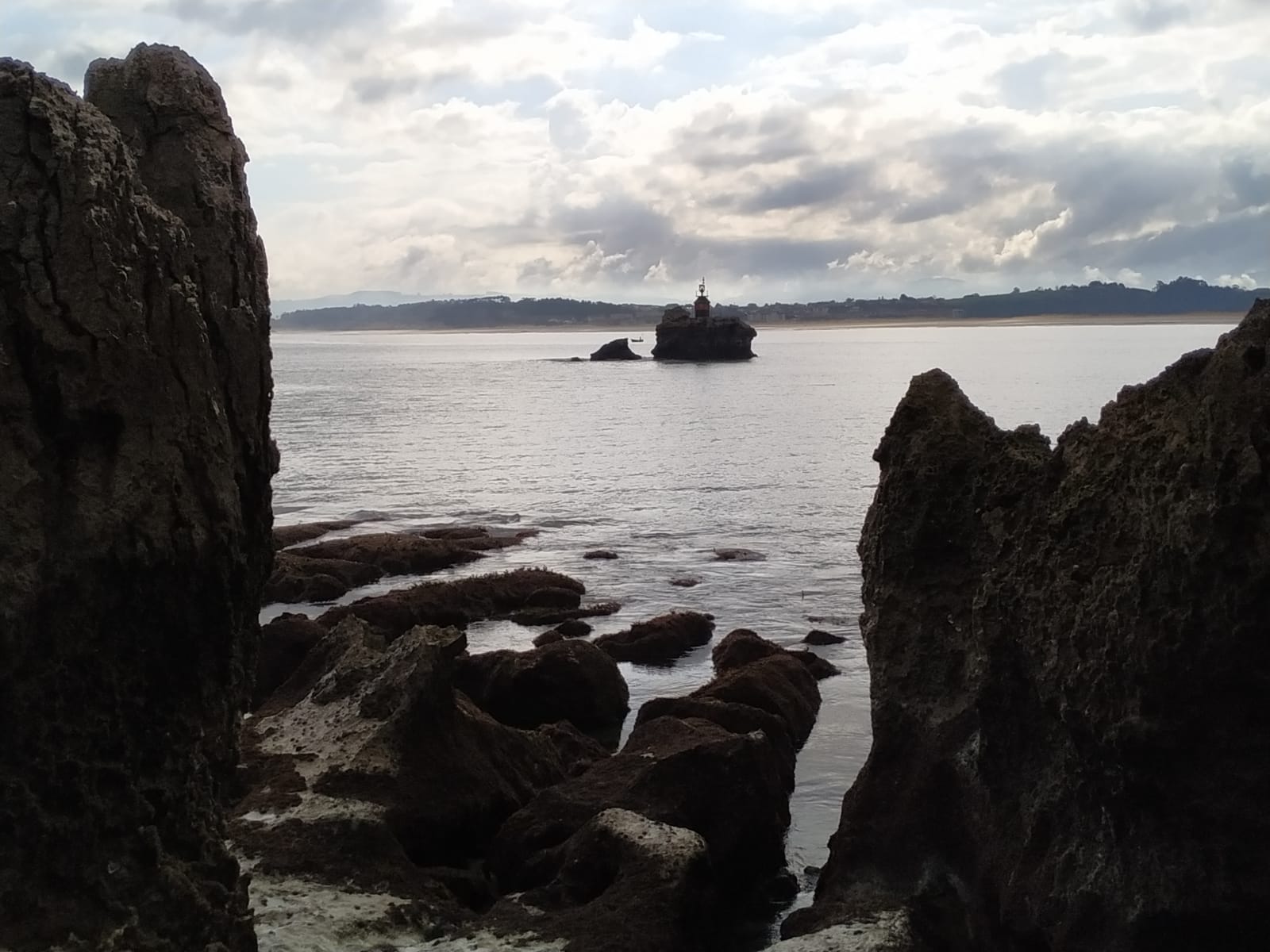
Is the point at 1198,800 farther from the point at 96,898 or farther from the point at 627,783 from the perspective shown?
the point at 96,898

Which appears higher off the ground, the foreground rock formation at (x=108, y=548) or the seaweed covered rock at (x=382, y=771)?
the foreground rock formation at (x=108, y=548)

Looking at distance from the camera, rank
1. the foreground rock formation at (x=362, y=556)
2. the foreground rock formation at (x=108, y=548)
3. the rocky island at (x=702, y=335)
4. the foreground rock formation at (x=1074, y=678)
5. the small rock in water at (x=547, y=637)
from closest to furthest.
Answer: the foreground rock formation at (x=108, y=548), the foreground rock formation at (x=1074, y=678), the small rock in water at (x=547, y=637), the foreground rock formation at (x=362, y=556), the rocky island at (x=702, y=335)

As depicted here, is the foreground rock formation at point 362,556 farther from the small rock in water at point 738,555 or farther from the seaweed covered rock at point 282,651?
the seaweed covered rock at point 282,651

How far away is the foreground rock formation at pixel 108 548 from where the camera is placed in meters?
6.66

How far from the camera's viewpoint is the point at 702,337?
156 m

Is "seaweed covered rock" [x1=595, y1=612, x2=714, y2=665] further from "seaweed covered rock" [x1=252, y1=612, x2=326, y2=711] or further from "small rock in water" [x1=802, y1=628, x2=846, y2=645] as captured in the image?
"seaweed covered rock" [x1=252, y1=612, x2=326, y2=711]

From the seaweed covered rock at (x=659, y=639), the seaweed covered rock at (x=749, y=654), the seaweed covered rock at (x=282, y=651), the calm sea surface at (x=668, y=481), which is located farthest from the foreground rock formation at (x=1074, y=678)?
the seaweed covered rock at (x=659, y=639)

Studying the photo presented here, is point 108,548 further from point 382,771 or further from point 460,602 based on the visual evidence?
point 460,602

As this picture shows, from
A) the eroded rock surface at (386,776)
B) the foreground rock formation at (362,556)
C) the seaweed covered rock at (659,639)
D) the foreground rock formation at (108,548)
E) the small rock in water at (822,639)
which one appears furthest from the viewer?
the foreground rock formation at (362,556)

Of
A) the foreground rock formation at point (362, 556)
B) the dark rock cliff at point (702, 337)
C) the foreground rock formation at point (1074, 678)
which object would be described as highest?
the dark rock cliff at point (702, 337)

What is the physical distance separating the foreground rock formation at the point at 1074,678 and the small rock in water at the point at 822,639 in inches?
406

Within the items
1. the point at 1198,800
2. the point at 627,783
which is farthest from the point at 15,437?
the point at 1198,800

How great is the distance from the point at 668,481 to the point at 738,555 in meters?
16.8

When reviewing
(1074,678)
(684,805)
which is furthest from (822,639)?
(1074,678)
